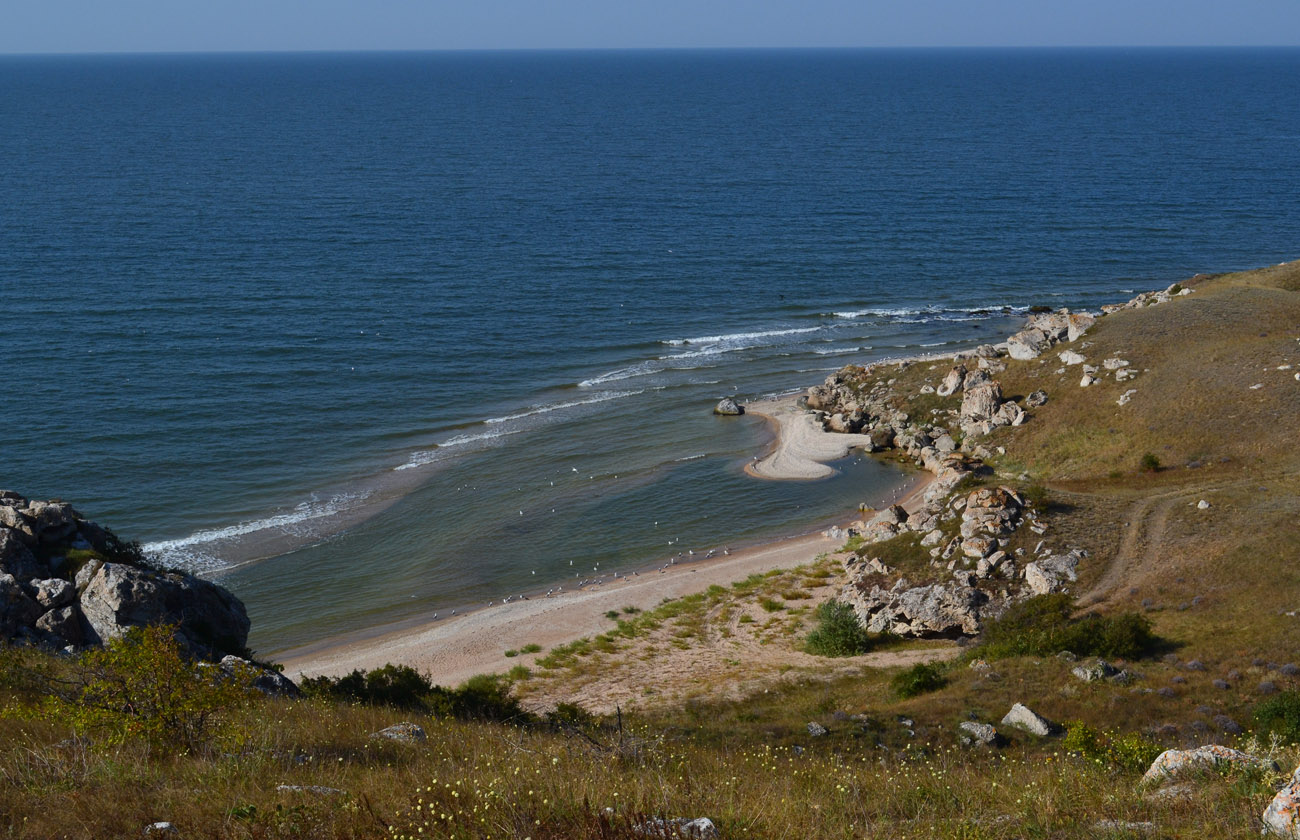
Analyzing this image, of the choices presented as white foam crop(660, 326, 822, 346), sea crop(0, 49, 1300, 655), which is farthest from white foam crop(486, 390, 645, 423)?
white foam crop(660, 326, 822, 346)

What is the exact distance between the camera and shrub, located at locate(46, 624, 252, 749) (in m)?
15.7

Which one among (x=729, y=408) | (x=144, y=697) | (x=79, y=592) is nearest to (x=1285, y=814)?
(x=144, y=697)

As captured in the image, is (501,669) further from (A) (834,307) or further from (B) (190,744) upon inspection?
(A) (834,307)

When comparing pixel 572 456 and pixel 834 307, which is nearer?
pixel 572 456

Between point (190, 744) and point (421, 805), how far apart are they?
514 centimetres

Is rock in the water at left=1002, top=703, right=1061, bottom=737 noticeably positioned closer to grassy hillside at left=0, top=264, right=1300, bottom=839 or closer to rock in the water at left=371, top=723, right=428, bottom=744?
grassy hillside at left=0, top=264, right=1300, bottom=839

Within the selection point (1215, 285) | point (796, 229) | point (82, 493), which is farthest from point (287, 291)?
point (1215, 285)

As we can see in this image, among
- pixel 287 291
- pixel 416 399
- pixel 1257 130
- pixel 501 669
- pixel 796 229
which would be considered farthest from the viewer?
pixel 1257 130

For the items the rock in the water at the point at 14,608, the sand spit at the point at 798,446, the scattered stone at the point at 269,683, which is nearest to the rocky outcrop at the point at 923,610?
the sand spit at the point at 798,446

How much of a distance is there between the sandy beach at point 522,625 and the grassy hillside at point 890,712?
1.36 m

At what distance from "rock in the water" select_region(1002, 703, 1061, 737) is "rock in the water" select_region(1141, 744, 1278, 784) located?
961cm

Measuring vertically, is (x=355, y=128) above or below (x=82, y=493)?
above

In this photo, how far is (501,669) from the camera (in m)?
36.8

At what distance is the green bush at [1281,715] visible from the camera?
77.7ft
